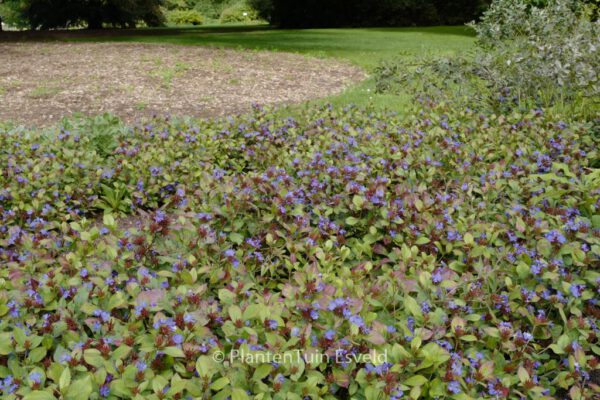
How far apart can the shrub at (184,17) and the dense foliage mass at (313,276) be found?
33261 mm

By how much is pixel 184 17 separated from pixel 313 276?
35.8m

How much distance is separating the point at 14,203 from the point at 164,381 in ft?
7.62

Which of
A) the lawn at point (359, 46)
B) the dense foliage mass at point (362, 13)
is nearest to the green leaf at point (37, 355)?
the lawn at point (359, 46)

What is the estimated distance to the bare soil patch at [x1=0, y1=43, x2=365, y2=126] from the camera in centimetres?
711

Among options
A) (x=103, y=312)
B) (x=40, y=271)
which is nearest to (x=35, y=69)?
(x=40, y=271)

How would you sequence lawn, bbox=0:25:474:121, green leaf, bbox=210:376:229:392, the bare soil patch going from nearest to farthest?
1. green leaf, bbox=210:376:229:392
2. the bare soil patch
3. lawn, bbox=0:25:474:121

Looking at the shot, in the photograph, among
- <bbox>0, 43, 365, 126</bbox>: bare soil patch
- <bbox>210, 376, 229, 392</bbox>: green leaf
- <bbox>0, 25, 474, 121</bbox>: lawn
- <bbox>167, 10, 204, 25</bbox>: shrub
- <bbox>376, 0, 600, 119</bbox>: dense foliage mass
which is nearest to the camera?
<bbox>210, 376, 229, 392</bbox>: green leaf

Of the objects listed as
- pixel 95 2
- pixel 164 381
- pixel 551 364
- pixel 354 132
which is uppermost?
pixel 95 2

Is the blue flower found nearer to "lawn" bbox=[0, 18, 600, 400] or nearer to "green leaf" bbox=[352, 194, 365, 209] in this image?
"lawn" bbox=[0, 18, 600, 400]

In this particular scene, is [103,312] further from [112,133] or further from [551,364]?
[112,133]

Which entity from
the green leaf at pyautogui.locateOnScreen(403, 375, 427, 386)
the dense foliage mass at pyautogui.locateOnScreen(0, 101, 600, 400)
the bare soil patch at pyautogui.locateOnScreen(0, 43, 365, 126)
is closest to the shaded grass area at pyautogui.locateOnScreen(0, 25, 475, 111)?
the bare soil patch at pyautogui.locateOnScreen(0, 43, 365, 126)

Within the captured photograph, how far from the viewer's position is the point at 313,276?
2295 mm

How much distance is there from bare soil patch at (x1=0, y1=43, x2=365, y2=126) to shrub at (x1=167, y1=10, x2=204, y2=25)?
24423 mm

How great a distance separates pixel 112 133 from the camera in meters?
4.66
